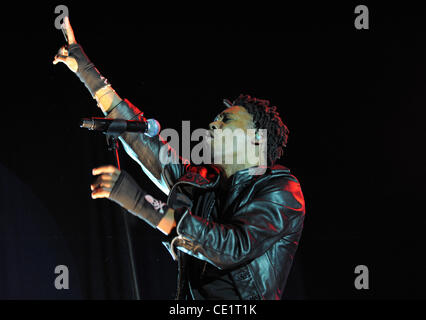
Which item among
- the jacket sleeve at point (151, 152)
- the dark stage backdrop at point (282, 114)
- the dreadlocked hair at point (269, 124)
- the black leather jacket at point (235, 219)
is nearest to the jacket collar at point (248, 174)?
the black leather jacket at point (235, 219)

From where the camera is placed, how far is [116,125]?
198 centimetres

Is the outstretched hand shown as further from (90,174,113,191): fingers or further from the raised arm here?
(90,174,113,191): fingers

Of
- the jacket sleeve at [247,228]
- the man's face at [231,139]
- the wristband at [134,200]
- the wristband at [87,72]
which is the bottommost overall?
the jacket sleeve at [247,228]

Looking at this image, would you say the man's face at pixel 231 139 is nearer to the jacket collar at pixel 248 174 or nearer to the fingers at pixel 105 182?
the jacket collar at pixel 248 174

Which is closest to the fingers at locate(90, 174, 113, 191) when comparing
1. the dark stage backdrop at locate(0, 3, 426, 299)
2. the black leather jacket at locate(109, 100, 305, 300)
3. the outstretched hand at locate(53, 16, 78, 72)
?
the black leather jacket at locate(109, 100, 305, 300)

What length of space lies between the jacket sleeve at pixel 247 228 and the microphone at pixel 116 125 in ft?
1.72

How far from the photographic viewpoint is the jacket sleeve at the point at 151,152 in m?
2.33

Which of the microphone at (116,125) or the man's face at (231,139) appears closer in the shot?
the microphone at (116,125)

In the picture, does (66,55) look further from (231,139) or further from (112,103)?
(231,139)

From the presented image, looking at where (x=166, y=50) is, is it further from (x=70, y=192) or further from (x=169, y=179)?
(x=169, y=179)

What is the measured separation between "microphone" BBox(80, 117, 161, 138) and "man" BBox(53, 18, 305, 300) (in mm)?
239

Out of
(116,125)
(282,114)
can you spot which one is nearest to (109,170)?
(116,125)

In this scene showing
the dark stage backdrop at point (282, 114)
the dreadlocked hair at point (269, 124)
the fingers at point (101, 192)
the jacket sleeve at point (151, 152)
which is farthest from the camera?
the dark stage backdrop at point (282, 114)
